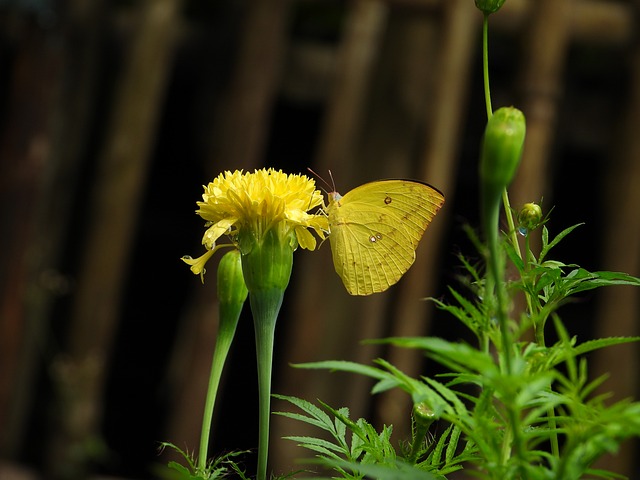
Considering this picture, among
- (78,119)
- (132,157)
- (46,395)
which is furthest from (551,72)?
(46,395)

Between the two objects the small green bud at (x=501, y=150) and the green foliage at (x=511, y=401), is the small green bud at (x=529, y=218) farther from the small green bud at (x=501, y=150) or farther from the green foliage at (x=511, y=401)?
the small green bud at (x=501, y=150)

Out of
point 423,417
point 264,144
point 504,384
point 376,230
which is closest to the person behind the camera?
point 504,384

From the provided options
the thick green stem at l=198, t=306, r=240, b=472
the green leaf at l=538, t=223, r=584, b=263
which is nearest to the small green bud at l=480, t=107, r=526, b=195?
the green leaf at l=538, t=223, r=584, b=263

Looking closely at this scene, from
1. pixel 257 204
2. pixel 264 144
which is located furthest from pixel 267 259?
pixel 264 144

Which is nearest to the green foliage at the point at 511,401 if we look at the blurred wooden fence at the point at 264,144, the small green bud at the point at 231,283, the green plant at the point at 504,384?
the green plant at the point at 504,384

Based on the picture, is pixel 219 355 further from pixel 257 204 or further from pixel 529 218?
pixel 529 218

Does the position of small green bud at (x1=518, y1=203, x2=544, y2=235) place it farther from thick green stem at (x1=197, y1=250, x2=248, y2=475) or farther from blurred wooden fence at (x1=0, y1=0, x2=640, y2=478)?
blurred wooden fence at (x1=0, y1=0, x2=640, y2=478)

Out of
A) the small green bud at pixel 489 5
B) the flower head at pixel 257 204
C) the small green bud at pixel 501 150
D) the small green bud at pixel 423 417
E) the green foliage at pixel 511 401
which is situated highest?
the small green bud at pixel 489 5
